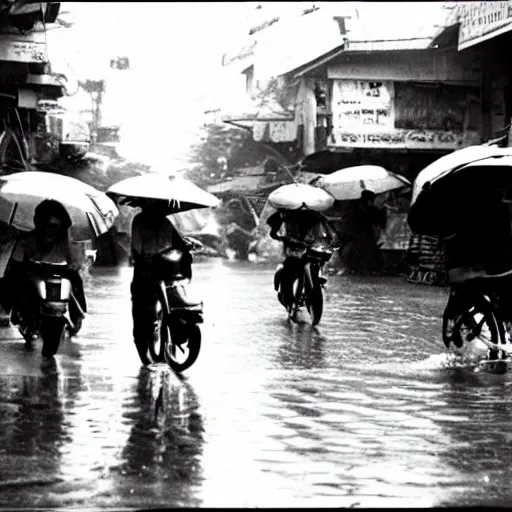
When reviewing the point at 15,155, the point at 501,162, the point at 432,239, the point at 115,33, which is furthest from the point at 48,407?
the point at 115,33

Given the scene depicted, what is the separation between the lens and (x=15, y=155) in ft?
111

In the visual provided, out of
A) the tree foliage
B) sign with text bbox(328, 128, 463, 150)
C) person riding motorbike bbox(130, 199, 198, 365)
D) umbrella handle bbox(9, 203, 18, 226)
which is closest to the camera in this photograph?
person riding motorbike bbox(130, 199, 198, 365)

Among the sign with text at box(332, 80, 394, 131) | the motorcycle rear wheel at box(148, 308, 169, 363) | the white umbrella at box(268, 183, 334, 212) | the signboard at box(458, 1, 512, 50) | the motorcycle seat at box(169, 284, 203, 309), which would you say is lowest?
the motorcycle rear wheel at box(148, 308, 169, 363)

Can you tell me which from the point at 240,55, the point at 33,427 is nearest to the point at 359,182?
the point at 33,427

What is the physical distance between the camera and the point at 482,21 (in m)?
30.2

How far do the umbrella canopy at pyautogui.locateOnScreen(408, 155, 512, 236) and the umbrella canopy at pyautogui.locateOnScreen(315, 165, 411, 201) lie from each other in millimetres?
15571

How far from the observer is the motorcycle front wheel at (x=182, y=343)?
11398 mm

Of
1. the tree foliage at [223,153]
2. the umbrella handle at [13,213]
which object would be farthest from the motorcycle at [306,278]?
the tree foliage at [223,153]

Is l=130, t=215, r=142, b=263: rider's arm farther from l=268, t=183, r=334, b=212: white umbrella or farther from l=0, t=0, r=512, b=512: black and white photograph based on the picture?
l=268, t=183, r=334, b=212: white umbrella

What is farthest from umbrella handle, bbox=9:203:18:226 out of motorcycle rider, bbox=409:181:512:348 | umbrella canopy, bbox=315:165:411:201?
umbrella canopy, bbox=315:165:411:201

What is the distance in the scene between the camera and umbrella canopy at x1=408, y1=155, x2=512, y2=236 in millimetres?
12320

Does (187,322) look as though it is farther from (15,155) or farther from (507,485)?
(15,155)

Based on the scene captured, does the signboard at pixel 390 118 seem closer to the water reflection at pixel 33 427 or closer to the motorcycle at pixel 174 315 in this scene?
the motorcycle at pixel 174 315

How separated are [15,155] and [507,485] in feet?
93.1
